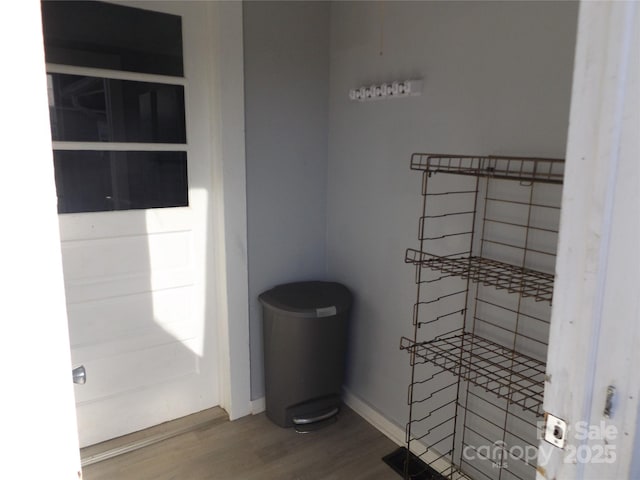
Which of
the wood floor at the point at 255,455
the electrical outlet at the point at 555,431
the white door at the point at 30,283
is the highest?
the white door at the point at 30,283

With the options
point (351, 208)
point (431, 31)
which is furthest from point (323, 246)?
point (431, 31)

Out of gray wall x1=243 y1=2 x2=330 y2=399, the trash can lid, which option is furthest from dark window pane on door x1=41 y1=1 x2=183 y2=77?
the trash can lid

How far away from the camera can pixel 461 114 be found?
6.19ft

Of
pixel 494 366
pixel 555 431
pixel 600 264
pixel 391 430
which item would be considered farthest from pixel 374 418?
pixel 600 264

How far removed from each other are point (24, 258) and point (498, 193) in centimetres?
160

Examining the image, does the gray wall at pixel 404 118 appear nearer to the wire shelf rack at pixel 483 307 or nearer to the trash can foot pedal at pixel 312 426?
the wire shelf rack at pixel 483 307

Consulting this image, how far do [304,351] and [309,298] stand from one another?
10.5 inches

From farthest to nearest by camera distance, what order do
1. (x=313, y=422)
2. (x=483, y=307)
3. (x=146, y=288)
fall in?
(x=313, y=422)
(x=146, y=288)
(x=483, y=307)

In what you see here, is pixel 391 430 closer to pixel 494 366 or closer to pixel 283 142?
pixel 494 366

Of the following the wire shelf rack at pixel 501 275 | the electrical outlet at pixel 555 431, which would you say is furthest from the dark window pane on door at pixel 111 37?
the electrical outlet at pixel 555 431

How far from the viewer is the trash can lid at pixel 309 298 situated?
230 cm

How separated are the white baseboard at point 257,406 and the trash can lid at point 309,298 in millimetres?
604

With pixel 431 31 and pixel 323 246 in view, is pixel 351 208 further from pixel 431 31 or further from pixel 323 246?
pixel 431 31

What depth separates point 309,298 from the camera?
2404 millimetres
